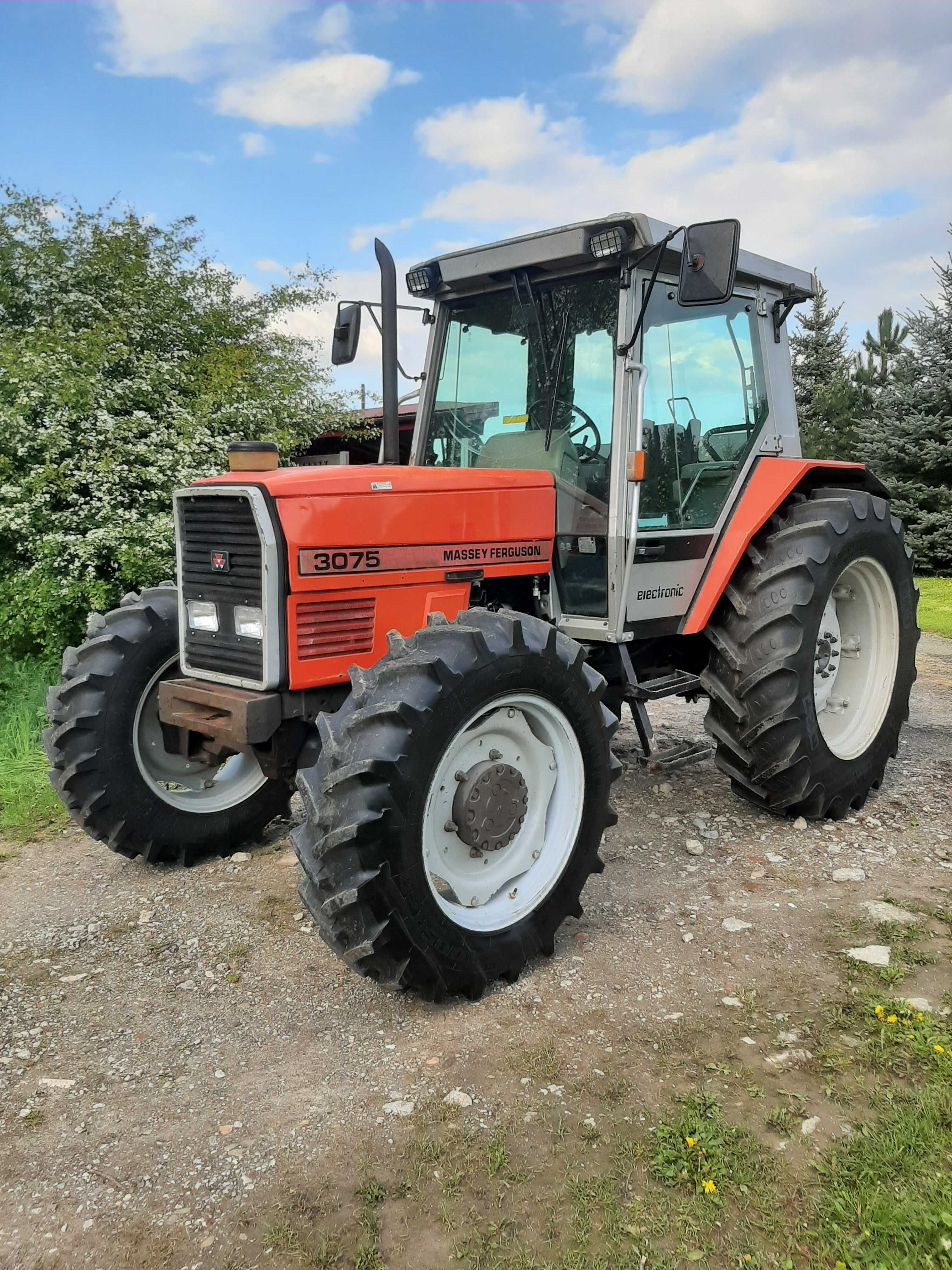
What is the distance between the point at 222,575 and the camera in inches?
135

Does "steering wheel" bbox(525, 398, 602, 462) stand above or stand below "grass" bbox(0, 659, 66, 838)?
above

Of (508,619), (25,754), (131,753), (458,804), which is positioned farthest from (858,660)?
(25,754)

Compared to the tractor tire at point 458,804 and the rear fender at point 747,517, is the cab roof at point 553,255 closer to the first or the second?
the rear fender at point 747,517

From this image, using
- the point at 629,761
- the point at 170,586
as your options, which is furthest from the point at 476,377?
the point at 629,761

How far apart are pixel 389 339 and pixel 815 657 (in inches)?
95.6

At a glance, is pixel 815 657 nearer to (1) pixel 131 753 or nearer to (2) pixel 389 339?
(2) pixel 389 339

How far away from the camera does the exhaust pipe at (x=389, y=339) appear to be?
364 cm

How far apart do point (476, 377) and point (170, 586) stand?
1.70m

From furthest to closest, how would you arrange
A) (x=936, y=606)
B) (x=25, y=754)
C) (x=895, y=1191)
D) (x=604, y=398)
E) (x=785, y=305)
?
(x=936, y=606) < (x=25, y=754) < (x=785, y=305) < (x=604, y=398) < (x=895, y=1191)

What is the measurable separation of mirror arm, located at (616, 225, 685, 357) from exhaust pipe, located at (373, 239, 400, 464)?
944 mm

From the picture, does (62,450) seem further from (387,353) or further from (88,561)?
(387,353)

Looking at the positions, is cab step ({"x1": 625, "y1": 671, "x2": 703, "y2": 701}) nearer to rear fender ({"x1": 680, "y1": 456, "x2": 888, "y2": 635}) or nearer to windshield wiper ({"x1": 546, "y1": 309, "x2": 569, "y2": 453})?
rear fender ({"x1": 680, "y1": 456, "x2": 888, "y2": 635})

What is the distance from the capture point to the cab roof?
375 centimetres

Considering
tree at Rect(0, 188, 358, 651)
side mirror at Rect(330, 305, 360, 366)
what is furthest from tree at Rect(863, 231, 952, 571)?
side mirror at Rect(330, 305, 360, 366)
